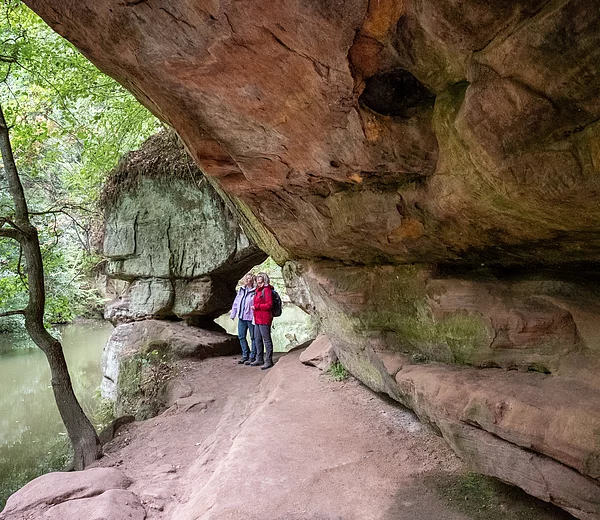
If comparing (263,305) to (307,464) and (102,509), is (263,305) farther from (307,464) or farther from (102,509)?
(102,509)

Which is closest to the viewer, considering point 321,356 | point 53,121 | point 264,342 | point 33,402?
point 321,356

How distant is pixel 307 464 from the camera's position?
4.34 metres

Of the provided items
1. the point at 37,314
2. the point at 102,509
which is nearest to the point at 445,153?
the point at 102,509

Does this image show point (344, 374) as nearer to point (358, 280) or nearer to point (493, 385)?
point (358, 280)

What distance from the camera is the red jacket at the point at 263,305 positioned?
918 centimetres

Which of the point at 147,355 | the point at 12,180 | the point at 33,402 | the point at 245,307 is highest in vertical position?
the point at 12,180

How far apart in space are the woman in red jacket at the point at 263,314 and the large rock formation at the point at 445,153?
3932mm

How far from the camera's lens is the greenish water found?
10.1 meters

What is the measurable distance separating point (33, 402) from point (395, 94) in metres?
16.5

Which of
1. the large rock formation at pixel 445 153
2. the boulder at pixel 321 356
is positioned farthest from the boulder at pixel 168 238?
the large rock formation at pixel 445 153

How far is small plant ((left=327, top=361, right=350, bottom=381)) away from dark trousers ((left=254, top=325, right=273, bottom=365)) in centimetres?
246

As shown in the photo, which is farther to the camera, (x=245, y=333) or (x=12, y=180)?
(x=245, y=333)

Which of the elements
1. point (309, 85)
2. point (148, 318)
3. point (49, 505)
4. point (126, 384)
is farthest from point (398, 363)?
point (148, 318)

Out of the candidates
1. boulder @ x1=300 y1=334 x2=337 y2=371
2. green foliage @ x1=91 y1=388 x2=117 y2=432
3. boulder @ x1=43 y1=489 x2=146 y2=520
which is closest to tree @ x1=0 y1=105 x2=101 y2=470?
boulder @ x1=43 y1=489 x2=146 y2=520
